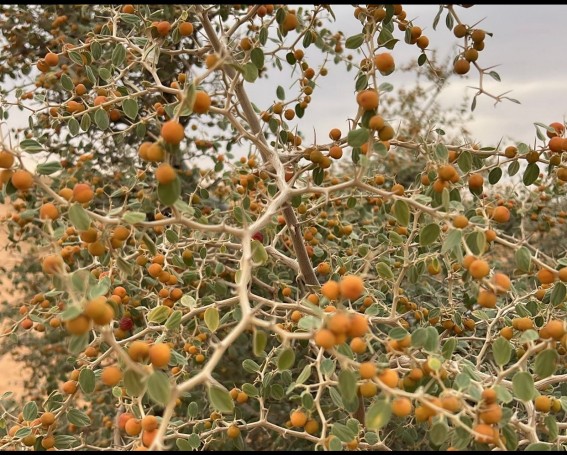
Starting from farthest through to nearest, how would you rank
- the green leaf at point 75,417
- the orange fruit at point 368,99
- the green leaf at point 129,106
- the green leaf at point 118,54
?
1. the green leaf at point 118,54
2. the green leaf at point 129,106
3. the green leaf at point 75,417
4. the orange fruit at point 368,99

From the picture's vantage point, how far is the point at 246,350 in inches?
144

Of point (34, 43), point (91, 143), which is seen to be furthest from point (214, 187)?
point (34, 43)

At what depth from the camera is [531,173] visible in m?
1.76

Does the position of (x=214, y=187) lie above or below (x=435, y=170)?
above

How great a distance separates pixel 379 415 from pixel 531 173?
114 cm

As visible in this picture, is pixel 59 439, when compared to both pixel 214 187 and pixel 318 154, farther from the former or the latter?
pixel 214 187

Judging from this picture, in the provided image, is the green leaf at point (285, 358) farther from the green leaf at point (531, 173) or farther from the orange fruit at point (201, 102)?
the green leaf at point (531, 173)

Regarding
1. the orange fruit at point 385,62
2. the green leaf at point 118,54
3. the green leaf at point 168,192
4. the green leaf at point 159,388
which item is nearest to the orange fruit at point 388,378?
the green leaf at point 159,388

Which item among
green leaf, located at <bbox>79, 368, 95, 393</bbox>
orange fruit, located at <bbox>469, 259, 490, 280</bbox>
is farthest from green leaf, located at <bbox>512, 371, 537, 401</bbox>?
green leaf, located at <bbox>79, 368, 95, 393</bbox>

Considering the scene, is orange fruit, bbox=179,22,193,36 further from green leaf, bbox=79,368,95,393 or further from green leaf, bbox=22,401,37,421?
green leaf, bbox=22,401,37,421

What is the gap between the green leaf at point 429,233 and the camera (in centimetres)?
136

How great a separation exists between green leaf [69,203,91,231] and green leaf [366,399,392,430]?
0.69m

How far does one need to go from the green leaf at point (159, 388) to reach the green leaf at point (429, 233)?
752 millimetres

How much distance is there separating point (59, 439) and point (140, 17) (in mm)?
1547
